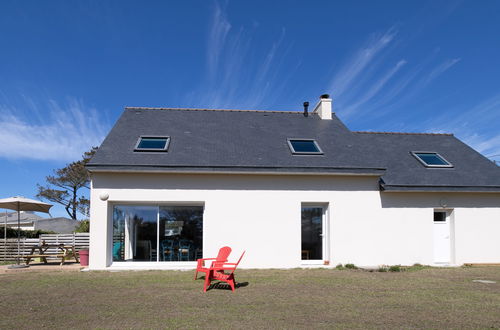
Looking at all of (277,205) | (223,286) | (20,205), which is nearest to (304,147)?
(277,205)

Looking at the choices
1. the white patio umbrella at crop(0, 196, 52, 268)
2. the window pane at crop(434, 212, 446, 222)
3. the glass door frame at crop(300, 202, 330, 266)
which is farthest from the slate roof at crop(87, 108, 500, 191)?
the white patio umbrella at crop(0, 196, 52, 268)

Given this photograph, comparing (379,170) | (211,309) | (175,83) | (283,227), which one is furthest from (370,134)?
(211,309)

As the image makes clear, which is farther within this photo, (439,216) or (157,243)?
(439,216)

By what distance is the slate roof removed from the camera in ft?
38.7

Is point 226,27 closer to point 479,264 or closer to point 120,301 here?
point 120,301

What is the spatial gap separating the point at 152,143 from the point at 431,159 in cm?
1065

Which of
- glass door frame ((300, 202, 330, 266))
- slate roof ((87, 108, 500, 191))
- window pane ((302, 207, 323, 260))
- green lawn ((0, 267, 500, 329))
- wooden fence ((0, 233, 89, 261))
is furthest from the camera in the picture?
wooden fence ((0, 233, 89, 261))

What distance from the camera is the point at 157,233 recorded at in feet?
38.8

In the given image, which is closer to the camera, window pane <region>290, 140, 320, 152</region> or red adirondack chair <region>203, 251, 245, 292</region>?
red adirondack chair <region>203, 251, 245, 292</region>

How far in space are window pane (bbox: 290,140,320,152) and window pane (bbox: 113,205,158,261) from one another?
532 cm

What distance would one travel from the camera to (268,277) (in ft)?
32.9

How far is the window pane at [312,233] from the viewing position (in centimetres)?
1234

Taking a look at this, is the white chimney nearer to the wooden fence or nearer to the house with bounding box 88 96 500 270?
the house with bounding box 88 96 500 270

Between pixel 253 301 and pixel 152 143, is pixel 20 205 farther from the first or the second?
pixel 253 301
